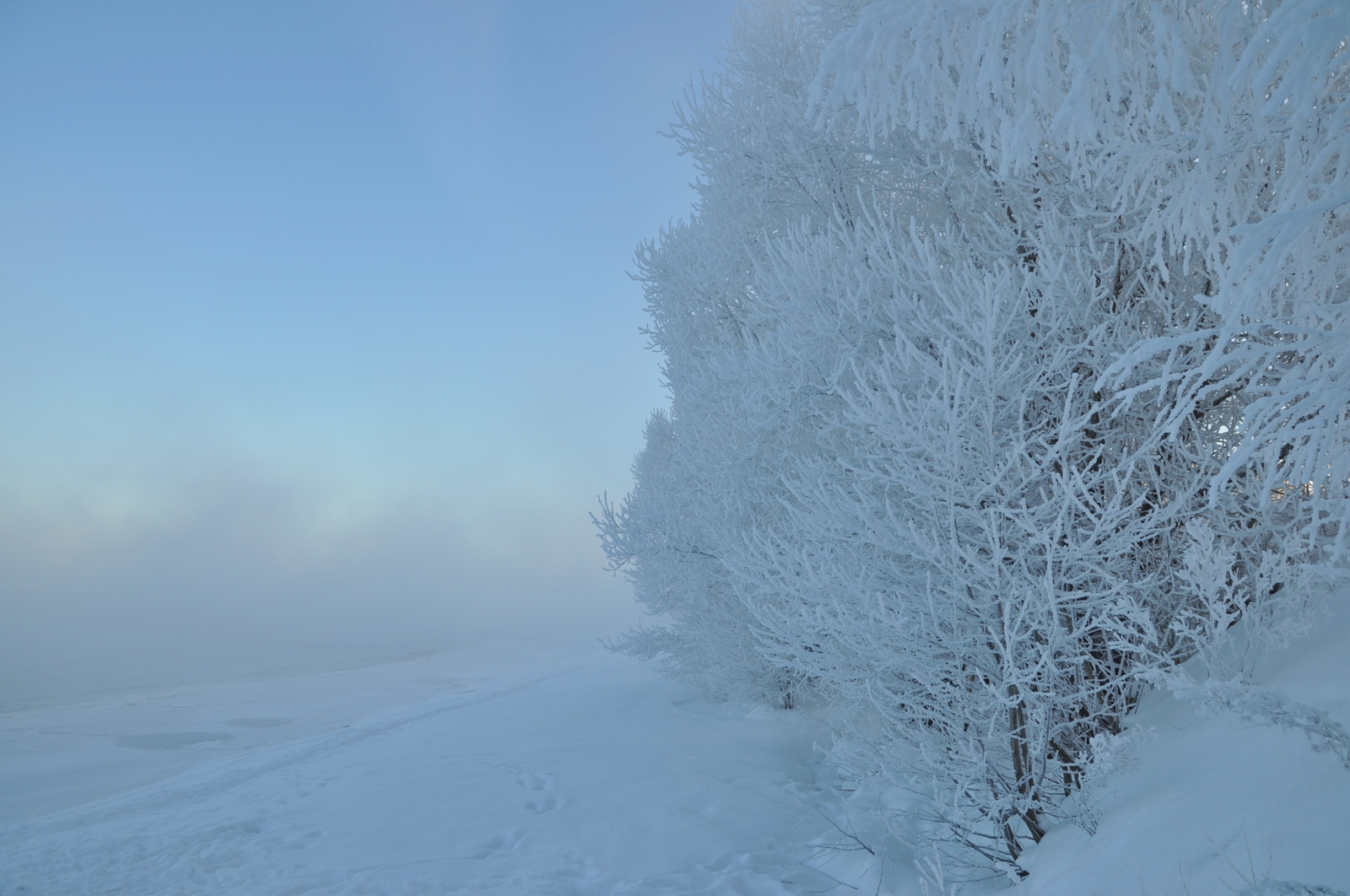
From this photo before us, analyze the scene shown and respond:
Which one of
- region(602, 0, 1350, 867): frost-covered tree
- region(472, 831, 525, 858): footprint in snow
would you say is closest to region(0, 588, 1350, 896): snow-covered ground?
region(472, 831, 525, 858): footprint in snow

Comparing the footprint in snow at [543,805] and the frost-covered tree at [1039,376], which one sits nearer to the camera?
the frost-covered tree at [1039,376]

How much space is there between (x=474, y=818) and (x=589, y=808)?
0.88 m

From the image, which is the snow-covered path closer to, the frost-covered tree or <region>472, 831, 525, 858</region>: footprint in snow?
<region>472, 831, 525, 858</region>: footprint in snow

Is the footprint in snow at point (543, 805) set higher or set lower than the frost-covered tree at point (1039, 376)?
lower

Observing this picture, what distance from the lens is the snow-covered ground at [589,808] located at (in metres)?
2.48

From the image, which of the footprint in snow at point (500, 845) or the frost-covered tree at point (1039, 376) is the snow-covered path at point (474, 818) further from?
the frost-covered tree at point (1039, 376)

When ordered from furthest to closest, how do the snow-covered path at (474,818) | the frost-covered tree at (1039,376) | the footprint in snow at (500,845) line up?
the footprint in snow at (500,845) < the snow-covered path at (474,818) < the frost-covered tree at (1039,376)

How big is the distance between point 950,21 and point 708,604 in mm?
6225

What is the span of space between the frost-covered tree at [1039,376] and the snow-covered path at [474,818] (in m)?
1.39

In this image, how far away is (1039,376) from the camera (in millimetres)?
3457

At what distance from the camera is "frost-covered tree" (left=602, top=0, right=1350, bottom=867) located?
208 cm

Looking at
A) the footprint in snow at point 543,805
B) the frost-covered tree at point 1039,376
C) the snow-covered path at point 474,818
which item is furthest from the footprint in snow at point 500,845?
the frost-covered tree at point 1039,376

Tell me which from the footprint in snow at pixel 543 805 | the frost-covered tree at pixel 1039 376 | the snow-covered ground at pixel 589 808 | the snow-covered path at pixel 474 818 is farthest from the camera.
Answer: the footprint in snow at pixel 543 805

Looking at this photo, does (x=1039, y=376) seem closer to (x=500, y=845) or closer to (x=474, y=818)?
(x=500, y=845)
